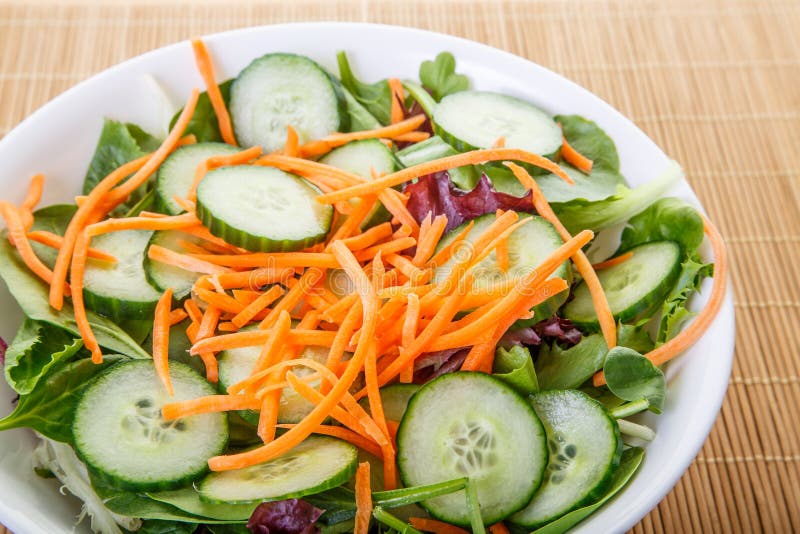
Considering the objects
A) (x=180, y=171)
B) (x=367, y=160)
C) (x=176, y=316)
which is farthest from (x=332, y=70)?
(x=176, y=316)

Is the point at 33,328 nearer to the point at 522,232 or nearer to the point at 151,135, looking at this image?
the point at 151,135

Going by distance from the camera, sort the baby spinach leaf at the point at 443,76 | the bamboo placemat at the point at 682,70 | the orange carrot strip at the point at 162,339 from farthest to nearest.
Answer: the bamboo placemat at the point at 682,70 < the baby spinach leaf at the point at 443,76 < the orange carrot strip at the point at 162,339

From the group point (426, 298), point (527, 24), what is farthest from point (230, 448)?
point (527, 24)

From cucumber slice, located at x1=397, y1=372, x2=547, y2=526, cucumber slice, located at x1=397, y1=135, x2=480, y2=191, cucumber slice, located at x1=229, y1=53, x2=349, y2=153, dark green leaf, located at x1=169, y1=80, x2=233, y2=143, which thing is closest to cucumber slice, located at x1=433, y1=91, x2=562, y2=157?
cucumber slice, located at x1=397, y1=135, x2=480, y2=191

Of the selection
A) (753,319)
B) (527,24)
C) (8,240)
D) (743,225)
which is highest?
(527,24)

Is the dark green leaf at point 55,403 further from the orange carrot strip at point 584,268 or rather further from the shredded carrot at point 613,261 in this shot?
the shredded carrot at point 613,261

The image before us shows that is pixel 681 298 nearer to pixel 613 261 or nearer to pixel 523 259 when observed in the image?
pixel 613 261

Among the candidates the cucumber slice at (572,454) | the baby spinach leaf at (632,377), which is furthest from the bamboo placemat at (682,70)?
the cucumber slice at (572,454)
